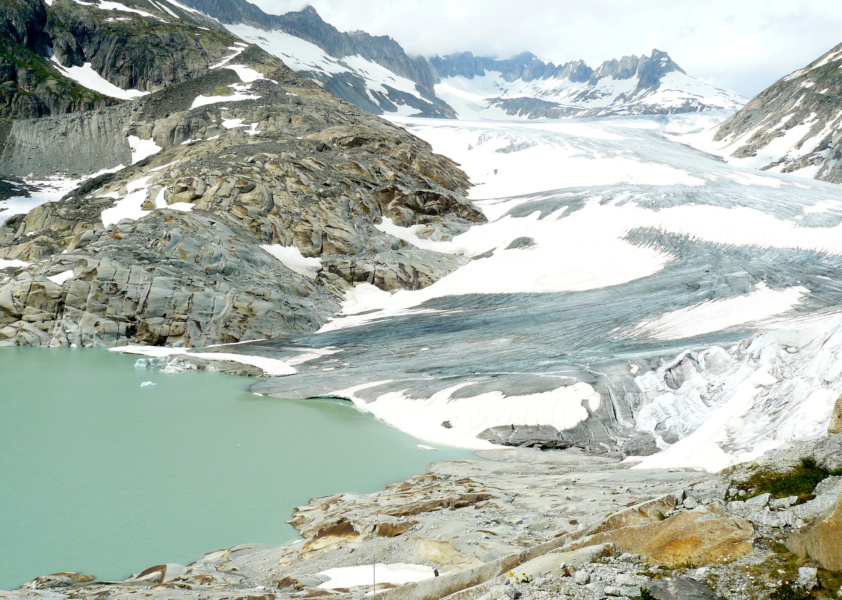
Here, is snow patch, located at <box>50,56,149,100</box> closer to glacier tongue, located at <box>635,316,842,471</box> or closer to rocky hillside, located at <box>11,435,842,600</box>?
glacier tongue, located at <box>635,316,842,471</box>

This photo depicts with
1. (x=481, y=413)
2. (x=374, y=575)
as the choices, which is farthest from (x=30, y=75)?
(x=374, y=575)

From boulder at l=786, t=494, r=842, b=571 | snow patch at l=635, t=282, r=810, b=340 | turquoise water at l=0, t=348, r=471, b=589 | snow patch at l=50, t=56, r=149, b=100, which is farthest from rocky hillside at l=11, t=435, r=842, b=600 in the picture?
snow patch at l=50, t=56, r=149, b=100

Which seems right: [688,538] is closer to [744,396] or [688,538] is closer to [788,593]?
[788,593]

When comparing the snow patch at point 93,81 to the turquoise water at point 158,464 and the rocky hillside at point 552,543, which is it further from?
the rocky hillside at point 552,543

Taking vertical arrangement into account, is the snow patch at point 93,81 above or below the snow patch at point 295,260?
above

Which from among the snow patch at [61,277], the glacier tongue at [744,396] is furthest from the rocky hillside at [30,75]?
the glacier tongue at [744,396]

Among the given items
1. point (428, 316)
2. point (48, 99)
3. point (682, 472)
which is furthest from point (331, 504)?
point (48, 99)

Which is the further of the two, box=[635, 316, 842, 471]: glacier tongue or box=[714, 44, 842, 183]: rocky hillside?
box=[714, 44, 842, 183]: rocky hillside
